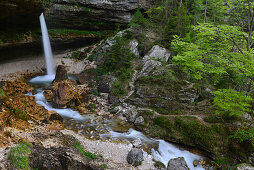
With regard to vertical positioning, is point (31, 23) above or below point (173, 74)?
above

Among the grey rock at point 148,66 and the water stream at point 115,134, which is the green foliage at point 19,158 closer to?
the water stream at point 115,134

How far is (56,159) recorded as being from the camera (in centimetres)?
591

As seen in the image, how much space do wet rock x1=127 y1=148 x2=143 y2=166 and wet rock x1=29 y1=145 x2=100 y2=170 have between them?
1.89 metres

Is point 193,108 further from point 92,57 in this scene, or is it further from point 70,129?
point 92,57

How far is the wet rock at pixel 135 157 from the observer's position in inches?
290

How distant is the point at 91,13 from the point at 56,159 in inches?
762

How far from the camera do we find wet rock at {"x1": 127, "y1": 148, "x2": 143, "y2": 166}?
738cm

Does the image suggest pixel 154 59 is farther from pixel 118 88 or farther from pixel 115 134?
pixel 115 134

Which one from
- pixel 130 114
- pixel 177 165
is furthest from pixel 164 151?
pixel 130 114

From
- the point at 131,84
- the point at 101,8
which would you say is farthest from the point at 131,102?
the point at 101,8

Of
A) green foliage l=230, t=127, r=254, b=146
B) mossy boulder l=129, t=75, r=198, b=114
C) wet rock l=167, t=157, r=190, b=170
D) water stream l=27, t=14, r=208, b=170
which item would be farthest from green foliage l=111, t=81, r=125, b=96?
green foliage l=230, t=127, r=254, b=146

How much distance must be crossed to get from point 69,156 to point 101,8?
19654 mm

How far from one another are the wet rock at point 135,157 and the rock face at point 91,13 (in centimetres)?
1764

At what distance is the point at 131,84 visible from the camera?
14836mm
